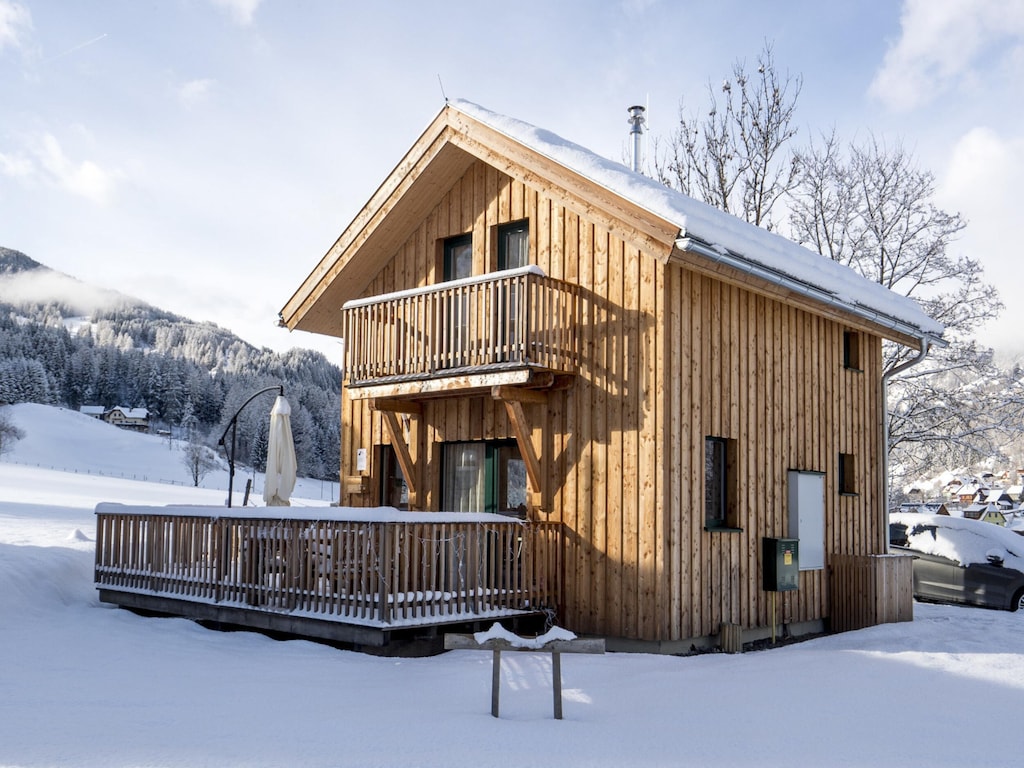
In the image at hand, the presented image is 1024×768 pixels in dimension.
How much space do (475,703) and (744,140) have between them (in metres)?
22.7

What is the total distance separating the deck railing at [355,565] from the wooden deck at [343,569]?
1 cm

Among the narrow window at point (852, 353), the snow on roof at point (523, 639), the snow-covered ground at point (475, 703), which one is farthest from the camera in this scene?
the narrow window at point (852, 353)

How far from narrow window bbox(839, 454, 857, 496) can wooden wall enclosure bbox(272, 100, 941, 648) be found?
11cm

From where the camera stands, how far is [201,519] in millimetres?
12648

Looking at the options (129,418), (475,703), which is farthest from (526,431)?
(129,418)

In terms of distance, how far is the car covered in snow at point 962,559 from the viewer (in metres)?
16.6

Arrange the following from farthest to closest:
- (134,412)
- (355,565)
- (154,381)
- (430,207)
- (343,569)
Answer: (154,381) < (134,412) < (430,207) < (343,569) < (355,565)

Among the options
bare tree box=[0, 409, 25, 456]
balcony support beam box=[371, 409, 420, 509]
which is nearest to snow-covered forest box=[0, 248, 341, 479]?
bare tree box=[0, 409, 25, 456]

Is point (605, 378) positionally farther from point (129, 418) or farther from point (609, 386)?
point (129, 418)

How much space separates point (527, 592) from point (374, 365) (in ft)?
12.8

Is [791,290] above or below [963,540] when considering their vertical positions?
above

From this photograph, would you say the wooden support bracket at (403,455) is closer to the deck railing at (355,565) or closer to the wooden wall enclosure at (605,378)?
the wooden wall enclosure at (605,378)

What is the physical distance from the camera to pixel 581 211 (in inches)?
487

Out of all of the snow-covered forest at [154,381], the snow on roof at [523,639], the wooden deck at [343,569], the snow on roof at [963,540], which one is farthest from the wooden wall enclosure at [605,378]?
the snow-covered forest at [154,381]
